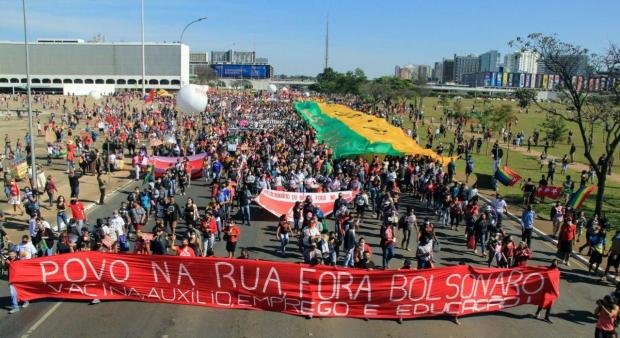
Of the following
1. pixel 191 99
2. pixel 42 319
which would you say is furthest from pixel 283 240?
pixel 191 99

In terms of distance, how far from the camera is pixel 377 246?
17078 mm

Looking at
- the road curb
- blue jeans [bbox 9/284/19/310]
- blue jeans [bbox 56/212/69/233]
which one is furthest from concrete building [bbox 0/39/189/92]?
blue jeans [bbox 9/284/19/310]

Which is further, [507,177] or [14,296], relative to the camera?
[507,177]

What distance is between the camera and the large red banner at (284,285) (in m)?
11.1

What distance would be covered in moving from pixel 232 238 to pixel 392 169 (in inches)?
481

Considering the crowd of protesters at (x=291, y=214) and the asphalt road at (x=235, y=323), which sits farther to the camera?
the crowd of protesters at (x=291, y=214)

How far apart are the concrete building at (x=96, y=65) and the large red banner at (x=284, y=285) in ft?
511

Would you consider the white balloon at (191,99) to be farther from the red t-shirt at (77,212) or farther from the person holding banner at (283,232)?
the person holding banner at (283,232)

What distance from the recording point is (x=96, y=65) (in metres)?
162

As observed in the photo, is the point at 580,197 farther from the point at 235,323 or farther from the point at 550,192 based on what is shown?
the point at 235,323

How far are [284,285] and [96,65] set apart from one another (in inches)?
6596

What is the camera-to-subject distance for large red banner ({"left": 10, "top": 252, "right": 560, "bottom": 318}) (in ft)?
36.6

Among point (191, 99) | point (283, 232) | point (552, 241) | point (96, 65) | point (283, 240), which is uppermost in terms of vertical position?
point (96, 65)

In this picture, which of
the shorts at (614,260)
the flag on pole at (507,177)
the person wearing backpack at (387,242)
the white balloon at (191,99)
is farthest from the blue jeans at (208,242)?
the flag on pole at (507,177)
